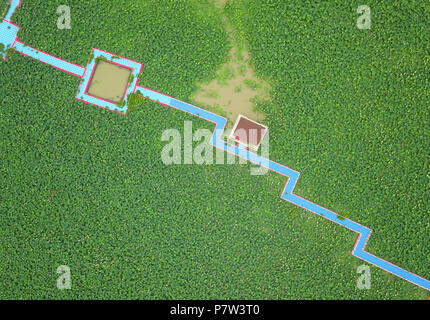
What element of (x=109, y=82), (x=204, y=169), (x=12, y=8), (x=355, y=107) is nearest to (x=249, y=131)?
(x=204, y=169)

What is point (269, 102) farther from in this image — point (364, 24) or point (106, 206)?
point (106, 206)

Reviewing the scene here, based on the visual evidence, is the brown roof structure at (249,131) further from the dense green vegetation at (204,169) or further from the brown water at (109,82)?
the brown water at (109,82)

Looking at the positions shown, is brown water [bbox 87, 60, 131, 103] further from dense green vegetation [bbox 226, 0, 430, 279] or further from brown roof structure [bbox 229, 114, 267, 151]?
dense green vegetation [bbox 226, 0, 430, 279]

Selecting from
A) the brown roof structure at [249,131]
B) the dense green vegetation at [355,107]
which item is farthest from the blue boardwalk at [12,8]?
the brown roof structure at [249,131]

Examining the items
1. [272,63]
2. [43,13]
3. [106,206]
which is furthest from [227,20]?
[106,206]

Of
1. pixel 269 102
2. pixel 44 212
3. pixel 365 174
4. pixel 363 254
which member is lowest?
pixel 363 254

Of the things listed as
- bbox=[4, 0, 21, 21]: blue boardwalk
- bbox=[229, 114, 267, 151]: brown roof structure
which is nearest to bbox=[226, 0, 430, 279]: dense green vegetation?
bbox=[229, 114, 267, 151]: brown roof structure
